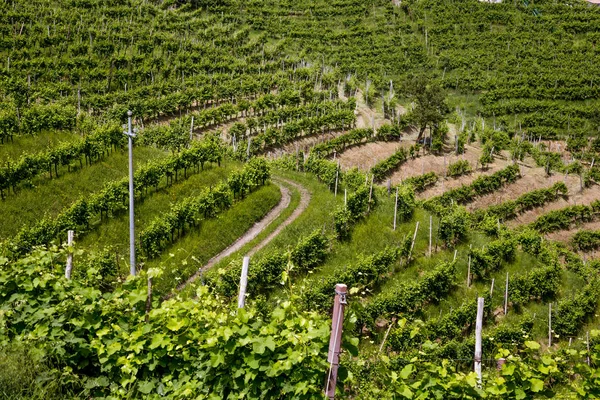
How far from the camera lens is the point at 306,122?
50.7m

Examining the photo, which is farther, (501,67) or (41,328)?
(501,67)

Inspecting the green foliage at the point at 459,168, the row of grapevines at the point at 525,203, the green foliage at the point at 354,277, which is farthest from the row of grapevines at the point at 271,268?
the green foliage at the point at 459,168

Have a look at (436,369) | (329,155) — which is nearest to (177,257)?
(436,369)

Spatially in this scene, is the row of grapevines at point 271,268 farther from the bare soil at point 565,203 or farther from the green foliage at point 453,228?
the bare soil at point 565,203

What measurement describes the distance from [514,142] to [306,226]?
35.9 metres

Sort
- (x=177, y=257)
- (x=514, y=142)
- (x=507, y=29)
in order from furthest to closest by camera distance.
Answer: (x=507, y=29) → (x=514, y=142) → (x=177, y=257)

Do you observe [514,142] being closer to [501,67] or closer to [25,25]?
[501,67]

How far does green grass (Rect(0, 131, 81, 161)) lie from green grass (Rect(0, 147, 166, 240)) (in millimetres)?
2578

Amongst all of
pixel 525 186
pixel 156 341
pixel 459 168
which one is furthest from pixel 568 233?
pixel 156 341

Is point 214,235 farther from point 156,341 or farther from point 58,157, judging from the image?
point 156,341

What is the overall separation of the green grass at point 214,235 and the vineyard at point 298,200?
0.49 feet

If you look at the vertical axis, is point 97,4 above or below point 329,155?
above

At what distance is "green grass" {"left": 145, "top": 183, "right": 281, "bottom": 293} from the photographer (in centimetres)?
2306

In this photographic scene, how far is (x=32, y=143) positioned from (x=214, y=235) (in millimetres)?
12255
